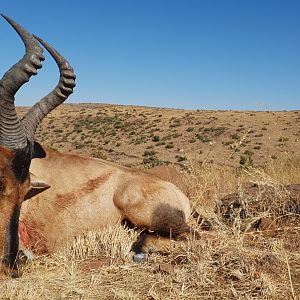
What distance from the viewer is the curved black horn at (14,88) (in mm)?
4680

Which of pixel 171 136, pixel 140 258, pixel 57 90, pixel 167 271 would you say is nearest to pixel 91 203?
pixel 140 258

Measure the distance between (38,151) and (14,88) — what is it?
147 cm

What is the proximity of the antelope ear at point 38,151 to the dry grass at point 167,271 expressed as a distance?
1149 mm

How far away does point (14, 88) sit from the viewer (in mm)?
4699

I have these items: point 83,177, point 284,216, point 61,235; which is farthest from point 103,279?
point 284,216

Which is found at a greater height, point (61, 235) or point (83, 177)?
point (83, 177)

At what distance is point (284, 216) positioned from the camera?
7.02 metres

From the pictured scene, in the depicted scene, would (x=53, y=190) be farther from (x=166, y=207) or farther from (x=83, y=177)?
(x=166, y=207)

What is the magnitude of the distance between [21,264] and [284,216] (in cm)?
382

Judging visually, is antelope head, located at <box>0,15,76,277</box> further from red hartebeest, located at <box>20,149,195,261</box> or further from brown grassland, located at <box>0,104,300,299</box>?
red hartebeest, located at <box>20,149,195,261</box>

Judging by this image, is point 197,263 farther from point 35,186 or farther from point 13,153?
point 13,153

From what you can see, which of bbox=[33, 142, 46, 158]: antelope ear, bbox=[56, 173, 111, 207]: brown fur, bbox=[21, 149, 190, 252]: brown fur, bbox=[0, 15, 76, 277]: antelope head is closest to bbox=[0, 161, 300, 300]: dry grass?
bbox=[21, 149, 190, 252]: brown fur

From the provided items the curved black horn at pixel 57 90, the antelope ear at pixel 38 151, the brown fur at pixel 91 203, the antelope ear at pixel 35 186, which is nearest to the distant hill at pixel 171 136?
the brown fur at pixel 91 203

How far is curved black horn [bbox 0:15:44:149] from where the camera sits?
15.4 ft
